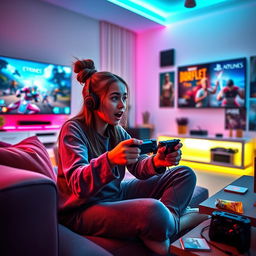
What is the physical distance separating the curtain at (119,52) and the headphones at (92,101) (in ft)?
11.4

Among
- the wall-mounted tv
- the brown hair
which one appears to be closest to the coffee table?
the brown hair

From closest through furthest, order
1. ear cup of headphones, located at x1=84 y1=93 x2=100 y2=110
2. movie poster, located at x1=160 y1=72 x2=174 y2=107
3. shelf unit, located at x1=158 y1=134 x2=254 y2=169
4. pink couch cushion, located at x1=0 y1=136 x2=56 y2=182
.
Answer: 1. pink couch cushion, located at x1=0 y1=136 x2=56 y2=182
2. ear cup of headphones, located at x1=84 y1=93 x2=100 y2=110
3. shelf unit, located at x1=158 y1=134 x2=254 y2=169
4. movie poster, located at x1=160 y1=72 x2=174 y2=107

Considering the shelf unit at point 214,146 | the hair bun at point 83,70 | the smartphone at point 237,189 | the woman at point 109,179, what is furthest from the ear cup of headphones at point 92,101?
the shelf unit at point 214,146

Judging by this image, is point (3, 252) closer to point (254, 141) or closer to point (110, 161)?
point (110, 161)

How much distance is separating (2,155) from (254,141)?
11.9 feet

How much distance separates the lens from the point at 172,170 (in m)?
1.24

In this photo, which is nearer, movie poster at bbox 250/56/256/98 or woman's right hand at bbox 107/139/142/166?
woman's right hand at bbox 107/139/142/166

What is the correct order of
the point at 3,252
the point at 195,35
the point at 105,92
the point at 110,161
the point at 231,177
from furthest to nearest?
the point at 195,35, the point at 231,177, the point at 105,92, the point at 110,161, the point at 3,252

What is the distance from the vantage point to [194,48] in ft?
13.9

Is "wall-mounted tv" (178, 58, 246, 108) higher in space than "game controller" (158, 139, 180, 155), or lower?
higher

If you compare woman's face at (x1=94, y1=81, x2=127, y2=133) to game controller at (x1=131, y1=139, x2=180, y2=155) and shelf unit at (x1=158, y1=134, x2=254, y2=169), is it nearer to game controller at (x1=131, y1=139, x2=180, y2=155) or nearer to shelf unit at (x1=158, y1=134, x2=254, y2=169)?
game controller at (x1=131, y1=139, x2=180, y2=155)

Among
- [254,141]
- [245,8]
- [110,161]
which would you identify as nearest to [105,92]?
[110,161]

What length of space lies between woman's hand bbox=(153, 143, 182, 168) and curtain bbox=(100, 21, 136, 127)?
3.56 meters

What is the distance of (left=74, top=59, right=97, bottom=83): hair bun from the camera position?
44.2 inches
